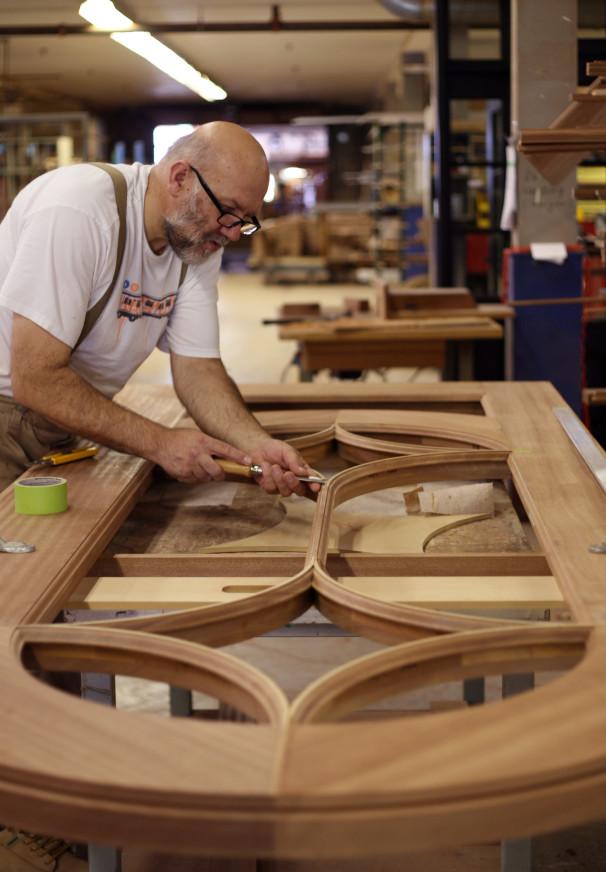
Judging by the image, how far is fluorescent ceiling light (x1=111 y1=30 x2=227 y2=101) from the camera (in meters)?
9.45

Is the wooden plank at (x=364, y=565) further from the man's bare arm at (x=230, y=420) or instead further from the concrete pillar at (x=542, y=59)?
the concrete pillar at (x=542, y=59)

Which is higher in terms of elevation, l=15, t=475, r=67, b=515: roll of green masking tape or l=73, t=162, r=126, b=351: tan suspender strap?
l=73, t=162, r=126, b=351: tan suspender strap

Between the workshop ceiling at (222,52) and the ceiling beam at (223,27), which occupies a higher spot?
the workshop ceiling at (222,52)

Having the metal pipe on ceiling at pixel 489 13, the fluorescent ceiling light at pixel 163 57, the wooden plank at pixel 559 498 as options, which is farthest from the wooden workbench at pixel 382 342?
the fluorescent ceiling light at pixel 163 57

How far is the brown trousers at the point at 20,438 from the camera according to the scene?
8.89ft

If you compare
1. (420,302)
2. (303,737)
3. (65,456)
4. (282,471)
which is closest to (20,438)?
(65,456)

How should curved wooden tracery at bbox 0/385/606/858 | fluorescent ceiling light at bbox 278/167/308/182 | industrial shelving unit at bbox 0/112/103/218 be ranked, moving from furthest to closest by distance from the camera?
fluorescent ceiling light at bbox 278/167/308/182 → industrial shelving unit at bbox 0/112/103/218 → curved wooden tracery at bbox 0/385/606/858

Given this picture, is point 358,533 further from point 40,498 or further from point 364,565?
point 40,498

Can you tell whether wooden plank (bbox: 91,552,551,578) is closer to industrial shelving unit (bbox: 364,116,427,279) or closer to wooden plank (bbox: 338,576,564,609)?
wooden plank (bbox: 338,576,564,609)

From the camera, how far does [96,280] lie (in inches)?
99.3

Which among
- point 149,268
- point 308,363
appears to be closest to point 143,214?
point 149,268

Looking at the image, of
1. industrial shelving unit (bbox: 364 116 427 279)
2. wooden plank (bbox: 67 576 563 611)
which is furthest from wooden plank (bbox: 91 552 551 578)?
industrial shelving unit (bbox: 364 116 427 279)

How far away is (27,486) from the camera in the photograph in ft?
7.04

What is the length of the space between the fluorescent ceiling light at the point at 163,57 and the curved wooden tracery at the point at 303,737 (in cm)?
853
